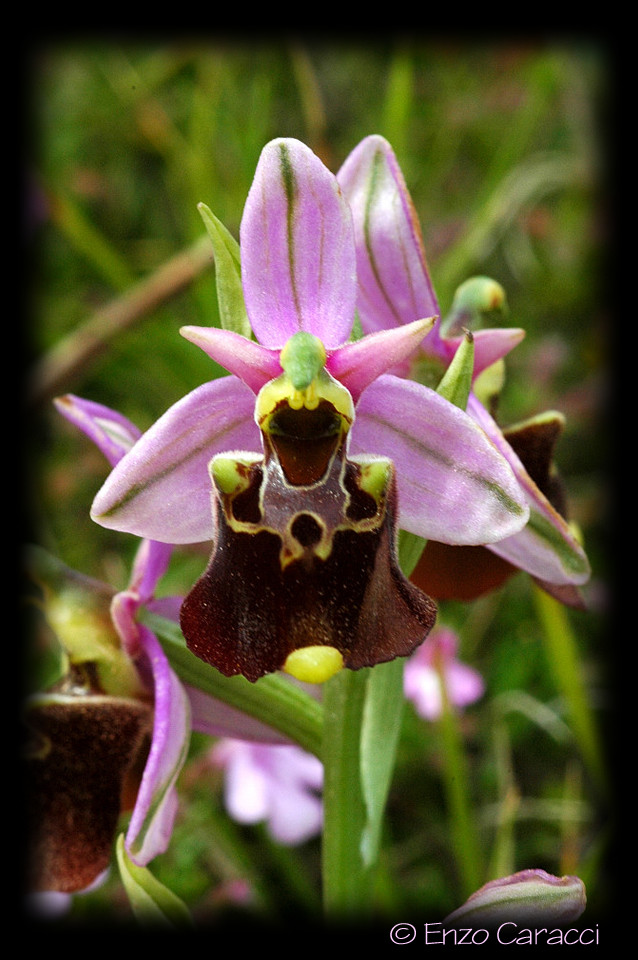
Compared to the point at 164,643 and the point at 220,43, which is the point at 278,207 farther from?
the point at 220,43

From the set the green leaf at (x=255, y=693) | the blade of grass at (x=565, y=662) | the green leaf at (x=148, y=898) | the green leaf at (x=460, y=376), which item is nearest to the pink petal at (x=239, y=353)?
the green leaf at (x=460, y=376)

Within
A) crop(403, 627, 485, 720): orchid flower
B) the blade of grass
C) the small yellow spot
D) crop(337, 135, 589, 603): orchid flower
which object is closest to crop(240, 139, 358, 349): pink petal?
crop(337, 135, 589, 603): orchid flower

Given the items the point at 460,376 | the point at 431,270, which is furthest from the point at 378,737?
the point at 431,270

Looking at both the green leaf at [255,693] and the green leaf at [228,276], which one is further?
the green leaf at [255,693]

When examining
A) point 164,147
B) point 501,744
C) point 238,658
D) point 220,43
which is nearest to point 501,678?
point 501,744

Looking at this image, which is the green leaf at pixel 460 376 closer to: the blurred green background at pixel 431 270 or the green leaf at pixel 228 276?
the green leaf at pixel 228 276

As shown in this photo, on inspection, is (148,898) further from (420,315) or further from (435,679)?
(435,679)
